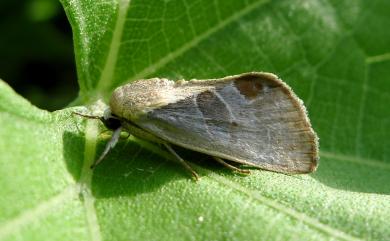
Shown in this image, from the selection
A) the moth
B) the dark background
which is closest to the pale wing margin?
the moth

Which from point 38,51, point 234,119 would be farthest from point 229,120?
point 38,51

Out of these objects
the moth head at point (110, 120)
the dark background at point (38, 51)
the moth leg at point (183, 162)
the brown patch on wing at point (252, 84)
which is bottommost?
the dark background at point (38, 51)

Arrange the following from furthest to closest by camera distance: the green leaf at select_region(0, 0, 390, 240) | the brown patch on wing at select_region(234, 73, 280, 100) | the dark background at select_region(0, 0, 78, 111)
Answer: the dark background at select_region(0, 0, 78, 111), the brown patch on wing at select_region(234, 73, 280, 100), the green leaf at select_region(0, 0, 390, 240)

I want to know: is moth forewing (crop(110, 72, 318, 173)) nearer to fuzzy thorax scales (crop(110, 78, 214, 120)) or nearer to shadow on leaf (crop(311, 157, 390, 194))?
fuzzy thorax scales (crop(110, 78, 214, 120))

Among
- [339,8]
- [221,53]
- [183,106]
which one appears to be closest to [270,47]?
[221,53]

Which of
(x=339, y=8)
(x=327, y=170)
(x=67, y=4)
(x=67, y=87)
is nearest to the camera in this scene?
(x=67, y=4)

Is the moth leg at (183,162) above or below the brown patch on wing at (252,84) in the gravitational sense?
below

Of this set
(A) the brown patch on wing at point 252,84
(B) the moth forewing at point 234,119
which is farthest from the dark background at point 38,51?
(A) the brown patch on wing at point 252,84

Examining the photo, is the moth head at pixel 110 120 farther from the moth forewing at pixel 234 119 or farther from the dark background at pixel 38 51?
the dark background at pixel 38 51

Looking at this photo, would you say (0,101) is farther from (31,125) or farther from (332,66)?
(332,66)
